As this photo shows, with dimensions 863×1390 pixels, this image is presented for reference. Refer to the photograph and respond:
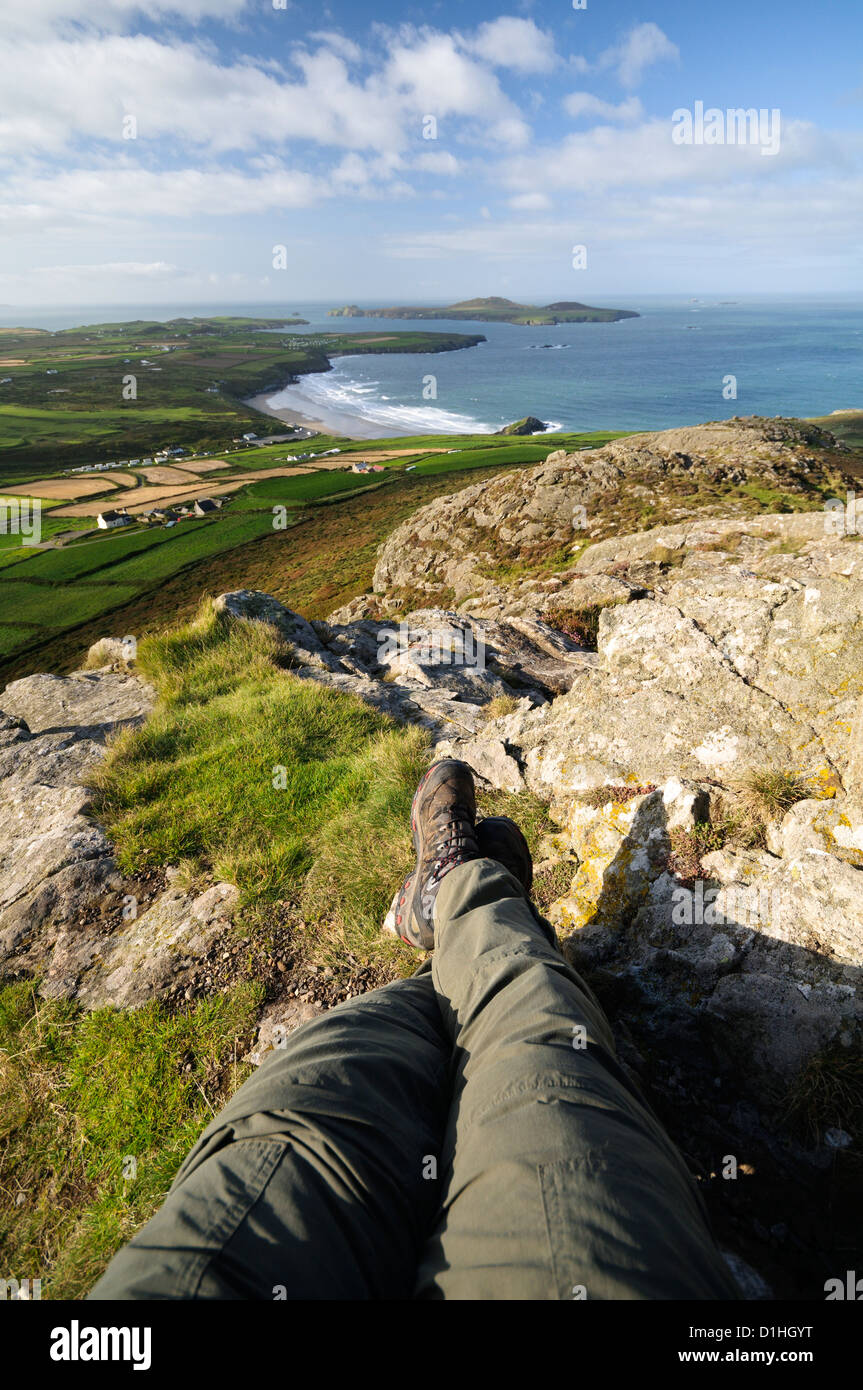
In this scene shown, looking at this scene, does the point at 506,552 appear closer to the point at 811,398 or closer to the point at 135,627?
the point at 135,627

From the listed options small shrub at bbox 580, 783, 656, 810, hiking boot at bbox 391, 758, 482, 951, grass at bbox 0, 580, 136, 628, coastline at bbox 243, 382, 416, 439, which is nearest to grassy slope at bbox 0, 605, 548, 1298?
hiking boot at bbox 391, 758, 482, 951

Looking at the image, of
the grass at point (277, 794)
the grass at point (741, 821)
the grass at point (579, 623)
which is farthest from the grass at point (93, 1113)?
the grass at point (579, 623)

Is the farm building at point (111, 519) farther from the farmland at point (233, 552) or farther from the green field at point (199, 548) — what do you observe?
the green field at point (199, 548)

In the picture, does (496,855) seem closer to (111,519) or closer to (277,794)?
(277,794)

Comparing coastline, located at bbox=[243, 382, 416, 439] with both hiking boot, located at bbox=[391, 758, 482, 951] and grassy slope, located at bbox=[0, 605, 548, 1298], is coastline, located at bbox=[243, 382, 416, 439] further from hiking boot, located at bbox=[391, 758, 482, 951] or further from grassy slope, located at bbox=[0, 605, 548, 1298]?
hiking boot, located at bbox=[391, 758, 482, 951]

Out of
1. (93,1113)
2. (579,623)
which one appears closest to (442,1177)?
(93,1113)
